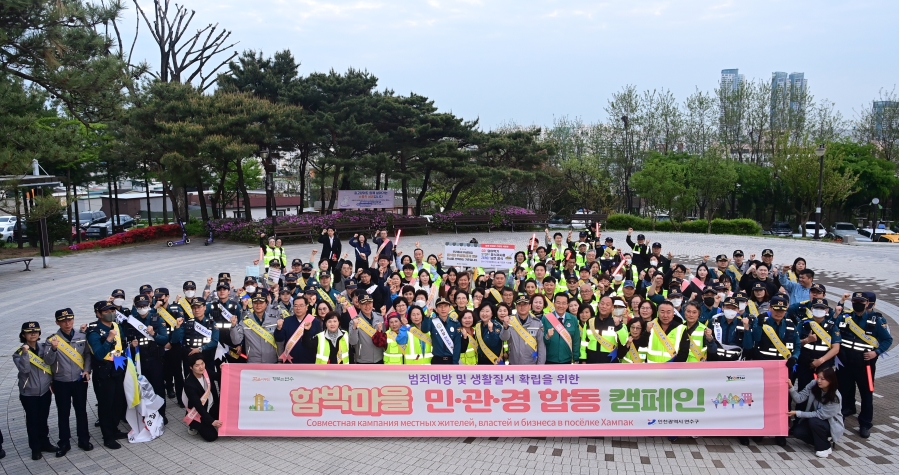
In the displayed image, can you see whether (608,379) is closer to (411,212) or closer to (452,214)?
(452,214)

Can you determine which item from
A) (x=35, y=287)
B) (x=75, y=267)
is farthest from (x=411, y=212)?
(x=35, y=287)

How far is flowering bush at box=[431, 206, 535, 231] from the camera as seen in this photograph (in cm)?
2920

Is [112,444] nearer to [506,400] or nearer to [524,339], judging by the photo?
[506,400]

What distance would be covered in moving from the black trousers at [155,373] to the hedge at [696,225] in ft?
96.8

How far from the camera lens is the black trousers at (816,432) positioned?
559 centimetres

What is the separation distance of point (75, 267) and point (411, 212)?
20.7 metres

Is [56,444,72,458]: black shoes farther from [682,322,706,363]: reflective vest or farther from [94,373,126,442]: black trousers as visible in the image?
[682,322,706,363]: reflective vest

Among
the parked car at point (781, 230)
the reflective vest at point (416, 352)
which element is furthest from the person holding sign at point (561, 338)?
the parked car at point (781, 230)

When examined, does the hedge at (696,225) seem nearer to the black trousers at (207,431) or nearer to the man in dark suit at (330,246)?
the man in dark suit at (330,246)

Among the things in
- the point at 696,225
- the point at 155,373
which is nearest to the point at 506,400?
the point at 155,373

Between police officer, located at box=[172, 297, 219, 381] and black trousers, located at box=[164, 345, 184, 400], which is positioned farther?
black trousers, located at box=[164, 345, 184, 400]

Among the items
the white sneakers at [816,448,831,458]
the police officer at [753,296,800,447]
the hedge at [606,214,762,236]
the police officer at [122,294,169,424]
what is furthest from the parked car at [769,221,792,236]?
the police officer at [122,294,169,424]

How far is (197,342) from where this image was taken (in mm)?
6625

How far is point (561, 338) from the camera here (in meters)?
6.48
